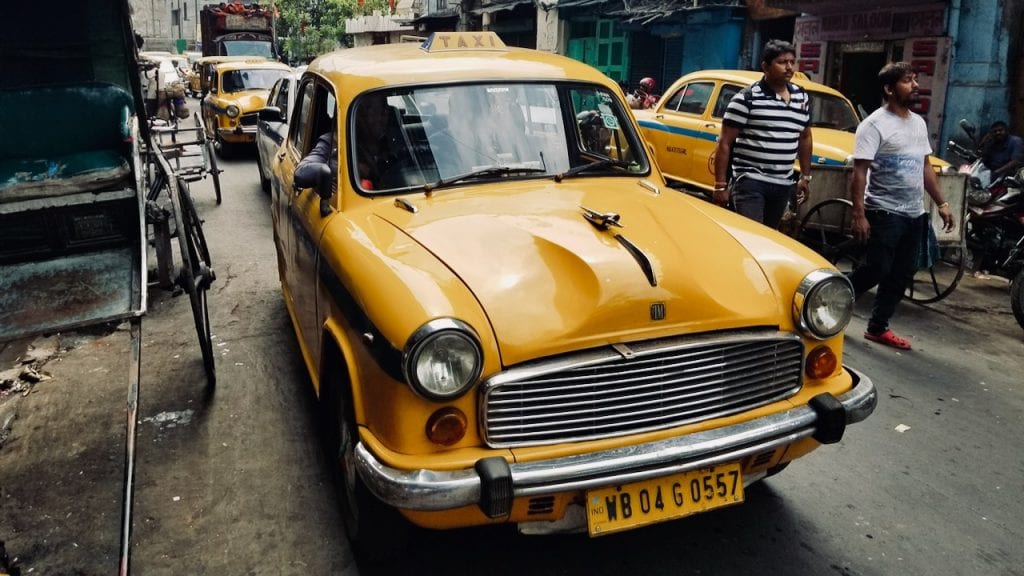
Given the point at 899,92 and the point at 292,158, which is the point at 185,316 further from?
the point at 899,92

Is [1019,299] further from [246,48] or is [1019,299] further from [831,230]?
[246,48]

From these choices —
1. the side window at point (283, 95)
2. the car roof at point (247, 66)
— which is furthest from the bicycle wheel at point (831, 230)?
the car roof at point (247, 66)

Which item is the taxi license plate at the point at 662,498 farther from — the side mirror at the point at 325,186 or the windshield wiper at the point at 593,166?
the side mirror at the point at 325,186

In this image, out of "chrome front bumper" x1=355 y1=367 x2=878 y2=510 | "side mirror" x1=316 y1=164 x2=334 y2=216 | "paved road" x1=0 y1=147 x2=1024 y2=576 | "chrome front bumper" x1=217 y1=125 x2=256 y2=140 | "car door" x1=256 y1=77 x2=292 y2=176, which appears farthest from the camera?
"chrome front bumper" x1=217 y1=125 x2=256 y2=140

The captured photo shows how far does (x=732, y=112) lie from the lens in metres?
5.27

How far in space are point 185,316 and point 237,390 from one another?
1654 millimetres

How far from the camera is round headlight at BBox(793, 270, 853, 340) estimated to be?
2867 mm

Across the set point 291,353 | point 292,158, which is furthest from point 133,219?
point 291,353

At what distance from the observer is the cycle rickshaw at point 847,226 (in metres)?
6.47

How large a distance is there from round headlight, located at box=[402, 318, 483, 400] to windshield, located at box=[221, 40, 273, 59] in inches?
1054

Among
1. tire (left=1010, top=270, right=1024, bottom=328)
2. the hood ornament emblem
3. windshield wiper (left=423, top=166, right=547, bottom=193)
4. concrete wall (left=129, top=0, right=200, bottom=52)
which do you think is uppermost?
concrete wall (left=129, top=0, right=200, bottom=52)

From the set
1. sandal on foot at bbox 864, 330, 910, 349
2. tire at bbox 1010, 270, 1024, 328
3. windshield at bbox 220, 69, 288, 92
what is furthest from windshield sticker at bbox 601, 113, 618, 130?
windshield at bbox 220, 69, 288, 92

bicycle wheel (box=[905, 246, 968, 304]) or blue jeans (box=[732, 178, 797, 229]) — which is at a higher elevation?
blue jeans (box=[732, 178, 797, 229])

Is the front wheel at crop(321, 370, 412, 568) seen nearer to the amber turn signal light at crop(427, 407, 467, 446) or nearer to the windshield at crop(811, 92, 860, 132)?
the amber turn signal light at crop(427, 407, 467, 446)
